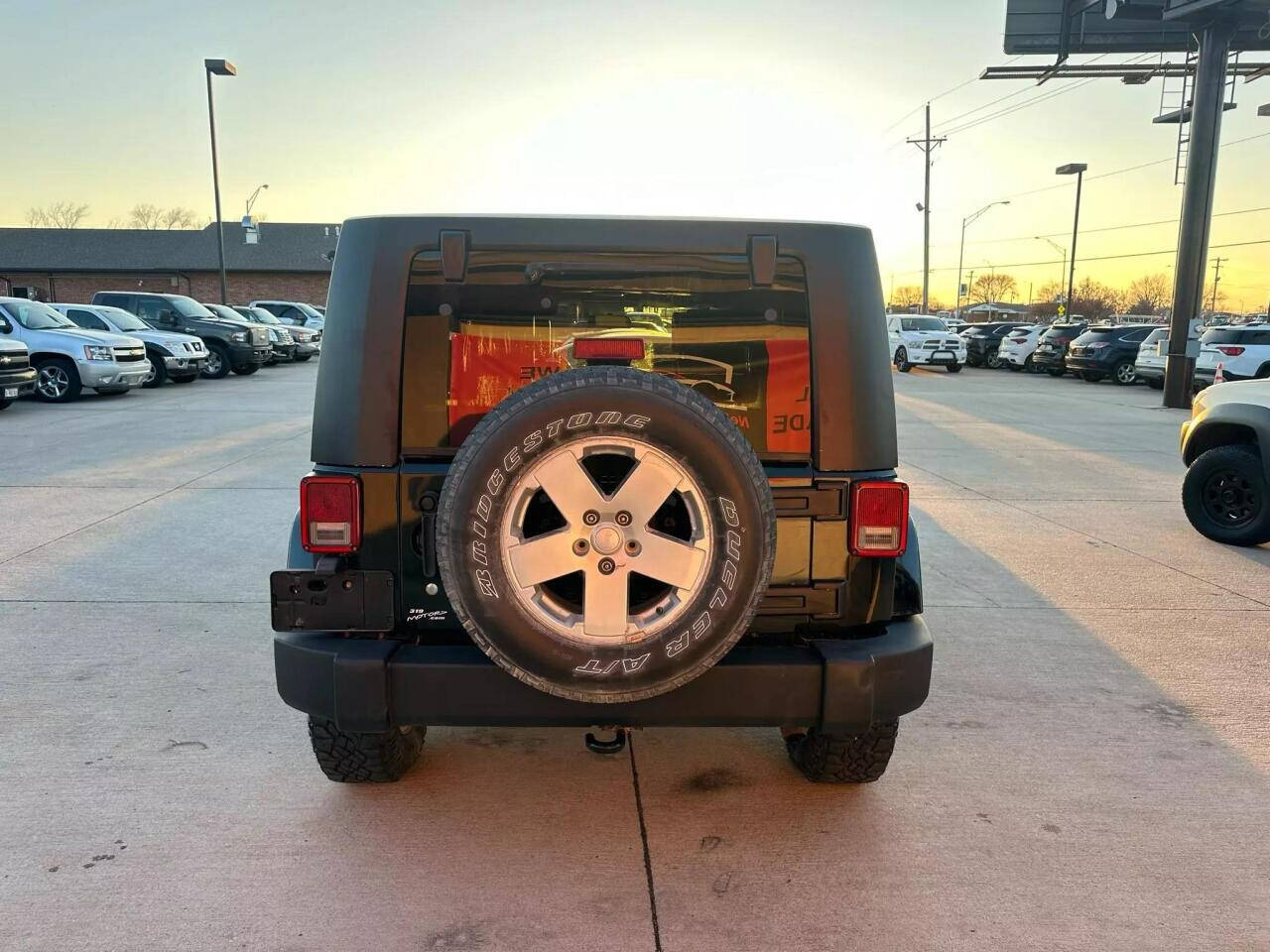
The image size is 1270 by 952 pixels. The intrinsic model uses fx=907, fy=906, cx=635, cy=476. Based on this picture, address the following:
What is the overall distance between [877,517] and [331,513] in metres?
1.64

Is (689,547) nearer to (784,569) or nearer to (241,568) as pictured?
(784,569)

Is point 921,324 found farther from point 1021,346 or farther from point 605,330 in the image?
point 605,330

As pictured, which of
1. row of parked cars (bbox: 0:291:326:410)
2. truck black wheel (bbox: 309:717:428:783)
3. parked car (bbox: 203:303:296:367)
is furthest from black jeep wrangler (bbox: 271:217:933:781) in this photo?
parked car (bbox: 203:303:296:367)

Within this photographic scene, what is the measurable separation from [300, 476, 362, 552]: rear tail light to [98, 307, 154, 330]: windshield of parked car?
18.5 meters

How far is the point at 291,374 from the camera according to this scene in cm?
2400

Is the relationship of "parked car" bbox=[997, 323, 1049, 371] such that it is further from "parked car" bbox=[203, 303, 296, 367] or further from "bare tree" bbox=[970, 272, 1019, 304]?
"bare tree" bbox=[970, 272, 1019, 304]

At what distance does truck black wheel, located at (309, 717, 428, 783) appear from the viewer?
9.93 feet

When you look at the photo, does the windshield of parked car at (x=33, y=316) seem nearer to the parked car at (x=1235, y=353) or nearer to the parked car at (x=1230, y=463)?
the parked car at (x=1230, y=463)

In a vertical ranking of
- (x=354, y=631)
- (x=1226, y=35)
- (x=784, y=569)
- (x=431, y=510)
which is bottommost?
(x=354, y=631)

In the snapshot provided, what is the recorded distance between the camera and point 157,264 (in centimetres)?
5372

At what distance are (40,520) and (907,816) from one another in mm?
6764

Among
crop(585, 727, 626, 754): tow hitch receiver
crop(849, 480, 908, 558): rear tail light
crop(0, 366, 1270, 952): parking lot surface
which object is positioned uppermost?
crop(849, 480, 908, 558): rear tail light

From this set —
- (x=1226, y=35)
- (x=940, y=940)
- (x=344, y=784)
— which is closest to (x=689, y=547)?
(x=940, y=940)

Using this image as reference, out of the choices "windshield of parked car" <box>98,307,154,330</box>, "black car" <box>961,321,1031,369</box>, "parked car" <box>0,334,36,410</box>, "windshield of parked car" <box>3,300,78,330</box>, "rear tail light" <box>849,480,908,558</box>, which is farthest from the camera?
"black car" <box>961,321,1031,369</box>
